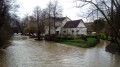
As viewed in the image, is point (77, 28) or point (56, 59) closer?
point (56, 59)

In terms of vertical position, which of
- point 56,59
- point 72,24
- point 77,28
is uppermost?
point 72,24

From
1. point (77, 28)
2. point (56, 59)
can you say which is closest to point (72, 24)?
point (77, 28)

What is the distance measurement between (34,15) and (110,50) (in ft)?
160

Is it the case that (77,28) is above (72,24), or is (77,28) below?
below

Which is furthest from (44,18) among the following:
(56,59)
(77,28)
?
(56,59)

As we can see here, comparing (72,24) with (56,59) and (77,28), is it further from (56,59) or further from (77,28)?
(56,59)

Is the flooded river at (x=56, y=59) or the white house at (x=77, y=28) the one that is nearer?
the flooded river at (x=56, y=59)

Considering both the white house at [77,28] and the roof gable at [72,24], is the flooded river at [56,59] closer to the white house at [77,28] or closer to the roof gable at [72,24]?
the white house at [77,28]

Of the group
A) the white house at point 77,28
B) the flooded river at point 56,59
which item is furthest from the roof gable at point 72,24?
the flooded river at point 56,59

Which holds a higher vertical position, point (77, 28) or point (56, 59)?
point (77, 28)

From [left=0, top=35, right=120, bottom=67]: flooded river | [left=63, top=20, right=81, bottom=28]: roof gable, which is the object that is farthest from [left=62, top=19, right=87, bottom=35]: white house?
[left=0, top=35, right=120, bottom=67]: flooded river

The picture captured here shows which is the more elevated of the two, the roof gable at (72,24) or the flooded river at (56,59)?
the roof gable at (72,24)

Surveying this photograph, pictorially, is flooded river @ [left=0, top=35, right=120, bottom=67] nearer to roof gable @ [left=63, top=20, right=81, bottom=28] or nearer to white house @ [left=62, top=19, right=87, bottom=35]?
white house @ [left=62, top=19, right=87, bottom=35]

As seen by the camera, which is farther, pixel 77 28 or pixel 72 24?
pixel 72 24
